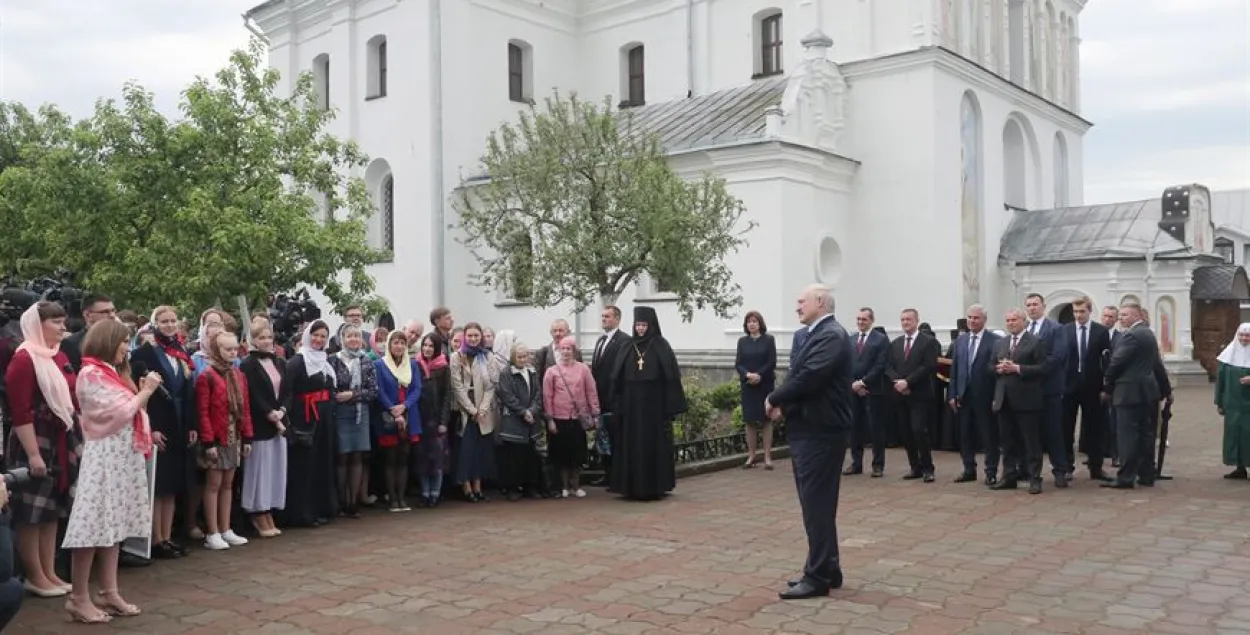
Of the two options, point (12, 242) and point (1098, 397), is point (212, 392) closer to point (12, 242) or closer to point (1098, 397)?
point (1098, 397)

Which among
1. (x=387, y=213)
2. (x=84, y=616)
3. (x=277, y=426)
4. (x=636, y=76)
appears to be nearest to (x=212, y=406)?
(x=277, y=426)

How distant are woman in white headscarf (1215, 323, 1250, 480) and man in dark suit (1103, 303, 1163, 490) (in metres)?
1.08

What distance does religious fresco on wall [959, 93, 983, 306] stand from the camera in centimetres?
2348

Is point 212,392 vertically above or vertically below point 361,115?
below

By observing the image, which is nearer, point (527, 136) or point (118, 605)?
point (118, 605)

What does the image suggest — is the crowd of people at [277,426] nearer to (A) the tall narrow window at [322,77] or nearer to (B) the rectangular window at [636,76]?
(B) the rectangular window at [636,76]

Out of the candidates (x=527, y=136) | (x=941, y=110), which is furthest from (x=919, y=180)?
(x=527, y=136)

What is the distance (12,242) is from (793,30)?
19207 millimetres

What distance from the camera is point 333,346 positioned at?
37.0ft

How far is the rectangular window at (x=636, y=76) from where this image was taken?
2862cm

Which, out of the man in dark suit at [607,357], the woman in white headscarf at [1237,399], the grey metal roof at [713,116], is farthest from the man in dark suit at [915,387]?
the grey metal roof at [713,116]

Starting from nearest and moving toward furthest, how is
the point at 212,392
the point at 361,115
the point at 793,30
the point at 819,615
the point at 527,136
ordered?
the point at 819,615
the point at 212,392
the point at 527,136
the point at 793,30
the point at 361,115

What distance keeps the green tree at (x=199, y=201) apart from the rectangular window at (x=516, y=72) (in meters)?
8.12

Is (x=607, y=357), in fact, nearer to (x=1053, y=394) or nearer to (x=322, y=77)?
(x=1053, y=394)
